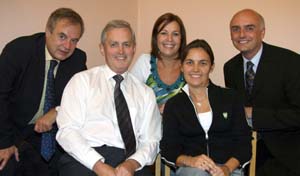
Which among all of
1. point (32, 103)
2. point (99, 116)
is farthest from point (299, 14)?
point (32, 103)

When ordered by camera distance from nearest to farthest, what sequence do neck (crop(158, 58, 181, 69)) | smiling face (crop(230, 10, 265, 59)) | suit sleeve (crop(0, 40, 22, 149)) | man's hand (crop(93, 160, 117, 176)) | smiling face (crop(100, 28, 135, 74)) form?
man's hand (crop(93, 160, 117, 176))
smiling face (crop(100, 28, 135, 74))
suit sleeve (crop(0, 40, 22, 149))
smiling face (crop(230, 10, 265, 59))
neck (crop(158, 58, 181, 69))

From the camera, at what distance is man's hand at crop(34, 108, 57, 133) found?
2213mm

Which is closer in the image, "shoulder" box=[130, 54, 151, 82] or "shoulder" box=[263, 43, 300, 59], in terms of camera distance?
"shoulder" box=[263, 43, 300, 59]

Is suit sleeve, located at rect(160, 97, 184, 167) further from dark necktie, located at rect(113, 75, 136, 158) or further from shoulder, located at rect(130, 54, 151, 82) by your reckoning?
Answer: shoulder, located at rect(130, 54, 151, 82)

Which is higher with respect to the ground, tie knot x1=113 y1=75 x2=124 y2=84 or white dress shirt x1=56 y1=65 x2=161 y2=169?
tie knot x1=113 y1=75 x2=124 y2=84

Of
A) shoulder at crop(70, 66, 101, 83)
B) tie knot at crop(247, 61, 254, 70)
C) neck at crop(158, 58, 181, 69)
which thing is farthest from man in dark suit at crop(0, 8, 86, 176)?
tie knot at crop(247, 61, 254, 70)

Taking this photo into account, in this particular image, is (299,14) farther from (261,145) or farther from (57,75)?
(57,75)

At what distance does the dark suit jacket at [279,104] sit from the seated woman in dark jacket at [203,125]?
162 millimetres

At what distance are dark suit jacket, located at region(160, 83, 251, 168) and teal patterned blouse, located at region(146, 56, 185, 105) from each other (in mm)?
347

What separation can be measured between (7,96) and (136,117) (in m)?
0.79

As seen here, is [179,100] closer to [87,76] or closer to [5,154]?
[87,76]

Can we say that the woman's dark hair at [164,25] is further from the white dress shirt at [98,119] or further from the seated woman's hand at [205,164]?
the seated woman's hand at [205,164]

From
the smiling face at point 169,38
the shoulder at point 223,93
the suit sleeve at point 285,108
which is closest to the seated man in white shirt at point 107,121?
the shoulder at point 223,93

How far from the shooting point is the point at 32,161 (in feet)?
7.71
